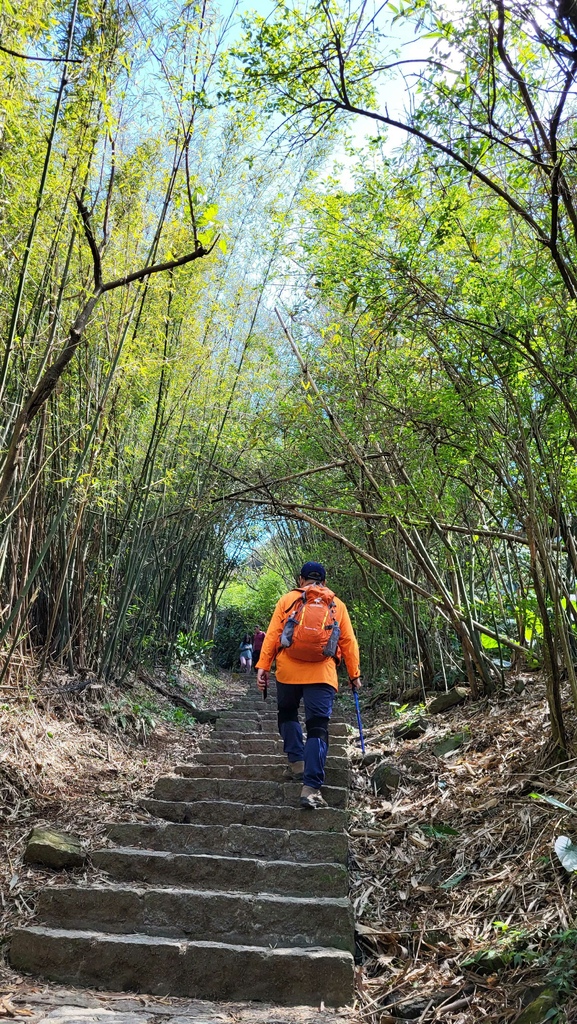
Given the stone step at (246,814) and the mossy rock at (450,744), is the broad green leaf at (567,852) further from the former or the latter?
the mossy rock at (450,744)

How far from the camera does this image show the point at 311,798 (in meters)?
3.41

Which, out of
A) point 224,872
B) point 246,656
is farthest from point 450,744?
point 246,656

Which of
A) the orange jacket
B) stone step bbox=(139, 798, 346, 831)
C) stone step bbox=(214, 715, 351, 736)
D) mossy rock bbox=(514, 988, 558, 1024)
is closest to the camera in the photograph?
mossy rock bbox=(514, 988, 558, 1024)

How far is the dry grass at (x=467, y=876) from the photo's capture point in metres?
2.23

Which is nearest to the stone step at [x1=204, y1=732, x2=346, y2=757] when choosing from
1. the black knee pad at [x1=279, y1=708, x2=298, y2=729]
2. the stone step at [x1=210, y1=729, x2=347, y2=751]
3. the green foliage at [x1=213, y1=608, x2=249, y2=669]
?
the stone step at [x1=210, y1=729, x2=347, y2=751]

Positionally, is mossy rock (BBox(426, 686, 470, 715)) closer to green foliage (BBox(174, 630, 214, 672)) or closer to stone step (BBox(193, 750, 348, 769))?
stone step (BBox(193, 750, 348, 769))

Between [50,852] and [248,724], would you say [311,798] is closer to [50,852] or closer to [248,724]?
[50,852]

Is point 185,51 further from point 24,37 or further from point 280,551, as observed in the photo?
point 280,551

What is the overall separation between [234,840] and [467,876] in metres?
1.03

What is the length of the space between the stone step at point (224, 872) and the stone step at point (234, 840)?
0.11m

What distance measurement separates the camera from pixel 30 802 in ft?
11.3

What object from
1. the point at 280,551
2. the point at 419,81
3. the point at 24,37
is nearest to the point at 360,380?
the point at 419,81

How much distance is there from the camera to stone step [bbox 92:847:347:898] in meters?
2.94

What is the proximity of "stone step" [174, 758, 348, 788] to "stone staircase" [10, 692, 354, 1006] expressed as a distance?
552mm
